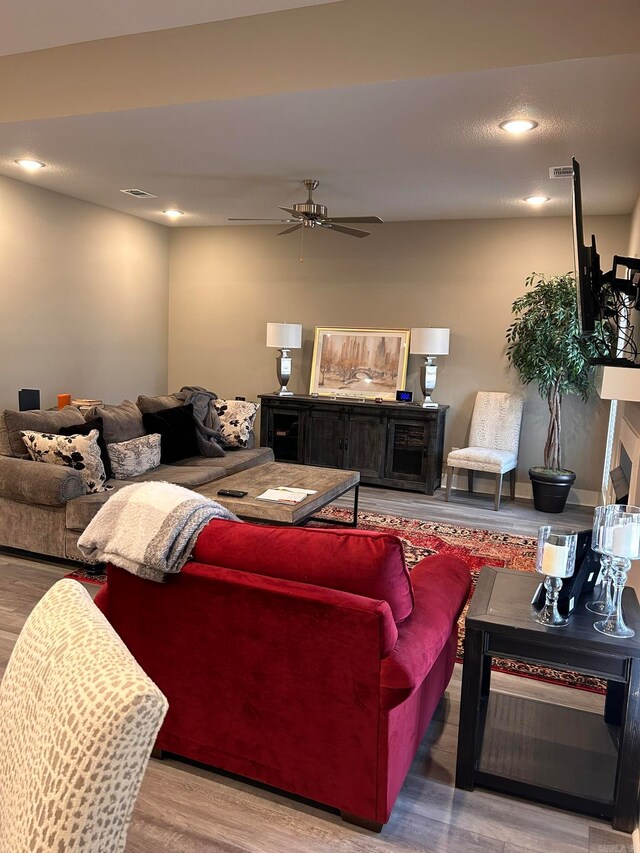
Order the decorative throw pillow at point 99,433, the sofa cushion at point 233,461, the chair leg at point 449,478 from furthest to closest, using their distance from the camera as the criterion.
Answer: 1. the chair leg at point 449,478
2. the sofa cushion at point 233,461
3. the decorative throw pillow at point 99,433

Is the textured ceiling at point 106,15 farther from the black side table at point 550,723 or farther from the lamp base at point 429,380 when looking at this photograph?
the lamp base at point 429,380

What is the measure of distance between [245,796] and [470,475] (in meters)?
4.81

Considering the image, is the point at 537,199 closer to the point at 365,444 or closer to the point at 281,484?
the point at 365,444

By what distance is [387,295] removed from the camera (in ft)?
22.6

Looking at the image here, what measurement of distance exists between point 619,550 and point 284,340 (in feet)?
17.0

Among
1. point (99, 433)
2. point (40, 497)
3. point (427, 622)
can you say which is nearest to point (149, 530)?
point (427, 622)

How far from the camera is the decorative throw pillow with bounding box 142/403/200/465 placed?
5125mm

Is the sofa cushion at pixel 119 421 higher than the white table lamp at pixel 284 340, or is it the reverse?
the white table lamp at pixel 284 340

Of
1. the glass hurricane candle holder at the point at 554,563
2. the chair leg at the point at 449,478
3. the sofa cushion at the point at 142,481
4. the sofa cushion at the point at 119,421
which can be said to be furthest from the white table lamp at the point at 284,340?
the glass hurricane candle holder at the point at 554,563

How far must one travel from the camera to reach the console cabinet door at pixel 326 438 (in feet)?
22.0

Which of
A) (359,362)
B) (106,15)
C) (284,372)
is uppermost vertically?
(106,15)

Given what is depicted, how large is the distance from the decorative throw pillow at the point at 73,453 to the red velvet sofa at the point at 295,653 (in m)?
1.93

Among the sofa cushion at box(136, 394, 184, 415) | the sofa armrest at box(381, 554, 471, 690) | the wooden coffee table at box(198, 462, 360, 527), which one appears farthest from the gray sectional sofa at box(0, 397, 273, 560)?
the sofa armrest at box(381, 554, 471, 690)

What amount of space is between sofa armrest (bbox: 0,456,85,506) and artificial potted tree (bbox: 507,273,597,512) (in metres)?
3.89
